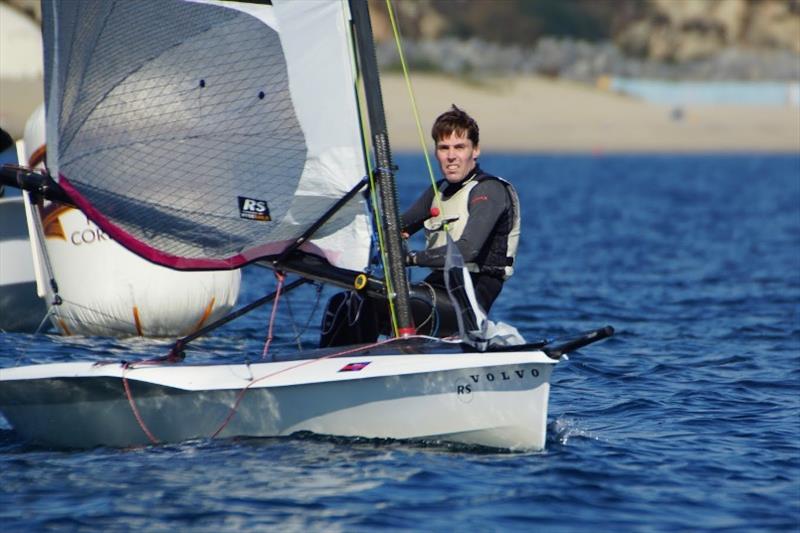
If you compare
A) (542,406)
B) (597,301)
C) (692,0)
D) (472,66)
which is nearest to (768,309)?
(597,301)

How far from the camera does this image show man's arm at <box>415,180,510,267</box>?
6.86 meters

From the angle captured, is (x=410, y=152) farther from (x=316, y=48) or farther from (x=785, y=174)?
(x=316, y=48)

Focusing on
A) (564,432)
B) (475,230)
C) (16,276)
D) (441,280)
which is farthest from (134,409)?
(16,276)

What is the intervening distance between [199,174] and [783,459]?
132 inches

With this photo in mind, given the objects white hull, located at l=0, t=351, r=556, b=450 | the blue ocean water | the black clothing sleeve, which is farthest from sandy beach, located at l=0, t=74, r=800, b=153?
white hull, located at l=0, t=351, r=556, b=450

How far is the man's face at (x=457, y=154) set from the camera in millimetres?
7008

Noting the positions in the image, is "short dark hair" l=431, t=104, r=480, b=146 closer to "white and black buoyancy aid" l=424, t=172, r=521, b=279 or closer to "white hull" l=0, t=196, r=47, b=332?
"white and black buoyancy aid" l=424, t=172, r=521, b=279

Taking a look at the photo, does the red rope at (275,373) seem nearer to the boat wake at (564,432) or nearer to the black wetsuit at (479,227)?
the black wetsuit at (479,227)

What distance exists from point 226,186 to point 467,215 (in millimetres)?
1270

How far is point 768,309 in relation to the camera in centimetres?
1275

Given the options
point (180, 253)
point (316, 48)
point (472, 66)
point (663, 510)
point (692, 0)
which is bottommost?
point (663, 510)

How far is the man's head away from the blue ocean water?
1.14 metres

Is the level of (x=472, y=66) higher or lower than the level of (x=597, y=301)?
higher

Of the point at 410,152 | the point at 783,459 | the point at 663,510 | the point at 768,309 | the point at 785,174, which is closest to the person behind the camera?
the point at 663,510
